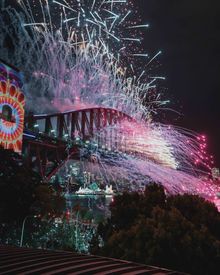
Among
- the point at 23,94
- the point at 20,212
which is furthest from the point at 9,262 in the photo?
the point at 23,94

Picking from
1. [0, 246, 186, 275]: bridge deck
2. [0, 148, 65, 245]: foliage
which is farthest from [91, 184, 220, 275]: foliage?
[0, 148, 65, 245]: foliage

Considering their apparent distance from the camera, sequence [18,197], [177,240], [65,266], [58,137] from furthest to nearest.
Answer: [58,137]
[18,197]
[177,240]
[65,266]

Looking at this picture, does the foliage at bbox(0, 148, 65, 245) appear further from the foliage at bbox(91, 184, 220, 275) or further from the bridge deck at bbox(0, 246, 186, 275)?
the bridge deck at bbox(0, 246, 186, 275)

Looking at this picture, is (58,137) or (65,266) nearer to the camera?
(65,266)

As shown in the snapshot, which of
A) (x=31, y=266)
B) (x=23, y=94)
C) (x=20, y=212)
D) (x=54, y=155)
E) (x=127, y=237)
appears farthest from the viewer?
(x=54, y=155)

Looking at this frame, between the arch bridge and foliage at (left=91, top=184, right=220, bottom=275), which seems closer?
foliage at (left=91, top=184, right=220, bottom=275)

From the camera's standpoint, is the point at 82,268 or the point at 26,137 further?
the point at 26,137

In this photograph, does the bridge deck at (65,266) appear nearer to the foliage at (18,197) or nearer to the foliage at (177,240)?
the foliage at (177,240)

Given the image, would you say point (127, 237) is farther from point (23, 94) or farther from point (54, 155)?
point (54, 155)

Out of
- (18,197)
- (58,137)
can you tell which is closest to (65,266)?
(18,197)

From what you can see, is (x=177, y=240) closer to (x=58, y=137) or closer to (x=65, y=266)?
(x=65, y=266)

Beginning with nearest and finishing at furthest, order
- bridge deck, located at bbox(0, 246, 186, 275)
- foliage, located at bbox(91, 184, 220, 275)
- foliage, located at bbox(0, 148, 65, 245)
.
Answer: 1. bridge deck, located at bbox(0, 246, 186, 275)
2. foliage, located at bbox(91, 184, 220, 275)
3. foliage, located at bbox(0, 148, 65, 245)
